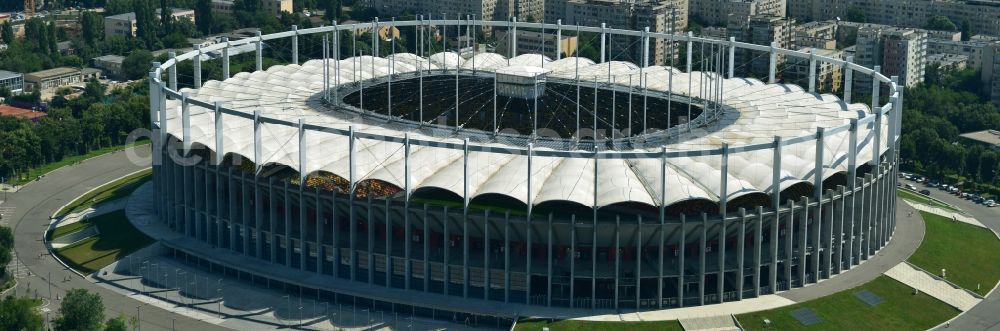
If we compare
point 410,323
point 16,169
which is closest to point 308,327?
point 410,323

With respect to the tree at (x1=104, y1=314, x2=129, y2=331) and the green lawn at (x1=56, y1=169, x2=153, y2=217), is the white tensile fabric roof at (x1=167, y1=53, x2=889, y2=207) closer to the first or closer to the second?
the green lawn at (x1=56, y1=169, x2=153, y2=217)

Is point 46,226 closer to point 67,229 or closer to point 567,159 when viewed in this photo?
point 67,229

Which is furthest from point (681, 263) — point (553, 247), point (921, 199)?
point (921, 199)

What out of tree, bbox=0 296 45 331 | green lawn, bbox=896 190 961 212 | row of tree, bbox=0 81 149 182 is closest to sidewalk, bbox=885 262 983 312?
green lawn, bbox=896 190 961 212

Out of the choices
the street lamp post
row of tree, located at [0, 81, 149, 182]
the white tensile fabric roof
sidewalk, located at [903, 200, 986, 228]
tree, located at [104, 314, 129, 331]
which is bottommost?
the street lamp post

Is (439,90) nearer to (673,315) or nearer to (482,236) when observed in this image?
(482,236)
